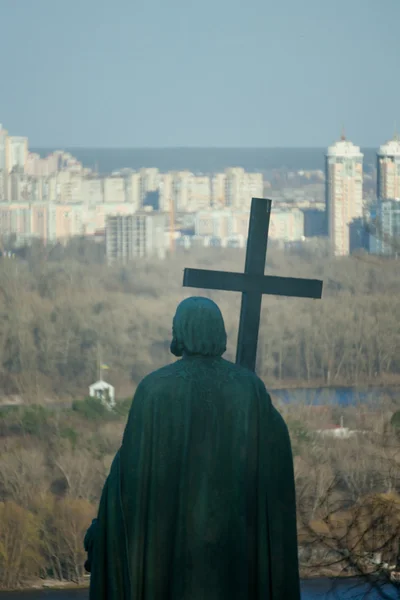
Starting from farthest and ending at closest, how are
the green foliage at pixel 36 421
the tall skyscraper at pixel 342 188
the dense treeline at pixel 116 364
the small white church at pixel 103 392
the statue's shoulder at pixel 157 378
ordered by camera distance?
the tall skyscraper at pixel 342 188 < the small white church at pixel 103 392 < the green foliage at pixel 36 421 < the dense treeline at pixel 116 364 < the statue's shoulder at pixel 157 378

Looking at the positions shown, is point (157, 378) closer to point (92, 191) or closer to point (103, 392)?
point (103, 392)

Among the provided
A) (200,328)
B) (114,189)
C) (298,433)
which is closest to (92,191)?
(114,189)

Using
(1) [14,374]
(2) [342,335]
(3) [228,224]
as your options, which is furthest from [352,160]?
(1) [14,374]

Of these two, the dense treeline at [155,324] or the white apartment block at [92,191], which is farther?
the white apartment block at [92,191]

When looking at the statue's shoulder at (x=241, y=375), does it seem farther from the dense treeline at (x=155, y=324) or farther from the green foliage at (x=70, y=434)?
the dense treeline at (x=155, y=324)

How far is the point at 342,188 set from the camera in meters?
29.8

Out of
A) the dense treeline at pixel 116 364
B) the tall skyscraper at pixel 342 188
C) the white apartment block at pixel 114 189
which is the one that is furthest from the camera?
the white apartment block at pixel 114 189

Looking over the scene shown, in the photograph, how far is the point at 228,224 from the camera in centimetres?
3100

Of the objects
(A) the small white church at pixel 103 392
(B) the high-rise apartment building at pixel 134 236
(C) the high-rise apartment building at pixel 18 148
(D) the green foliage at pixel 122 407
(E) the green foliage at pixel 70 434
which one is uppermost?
(C) the high-rise apartment building at pixel 18 148

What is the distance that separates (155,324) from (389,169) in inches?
323

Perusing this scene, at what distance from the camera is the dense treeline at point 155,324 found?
19750 mm

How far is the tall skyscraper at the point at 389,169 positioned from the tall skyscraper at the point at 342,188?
2.19ft

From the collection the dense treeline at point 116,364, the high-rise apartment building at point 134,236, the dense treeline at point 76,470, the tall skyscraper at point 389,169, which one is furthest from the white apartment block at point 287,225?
the dense treeline at point 76,470

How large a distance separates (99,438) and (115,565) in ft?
45.8
